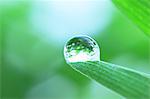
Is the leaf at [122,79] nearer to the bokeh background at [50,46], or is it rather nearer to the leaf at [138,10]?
the leaf at [138,10]

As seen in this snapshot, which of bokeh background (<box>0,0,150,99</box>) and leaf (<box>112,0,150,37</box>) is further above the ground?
leaf (<box>112,0,150,37</box>)

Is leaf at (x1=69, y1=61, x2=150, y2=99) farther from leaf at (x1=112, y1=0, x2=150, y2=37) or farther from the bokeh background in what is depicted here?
the bokeh background

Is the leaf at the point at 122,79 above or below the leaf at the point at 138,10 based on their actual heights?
below

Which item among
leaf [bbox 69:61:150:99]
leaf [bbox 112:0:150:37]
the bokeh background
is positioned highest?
leaf [bbox 112:0:150:37]

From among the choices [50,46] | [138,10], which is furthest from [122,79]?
[50,46]

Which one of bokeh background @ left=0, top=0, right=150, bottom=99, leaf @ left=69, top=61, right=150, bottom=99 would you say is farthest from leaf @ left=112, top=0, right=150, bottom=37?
bokeh background @ left=0, top=0, right=150, bottom=99

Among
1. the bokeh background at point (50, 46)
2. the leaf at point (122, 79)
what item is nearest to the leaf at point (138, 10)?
the leaf at point (122, 79)
